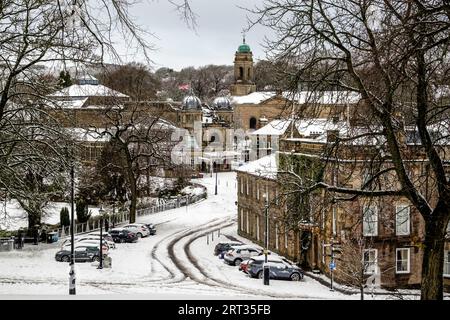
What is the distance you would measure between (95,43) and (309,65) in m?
4.44

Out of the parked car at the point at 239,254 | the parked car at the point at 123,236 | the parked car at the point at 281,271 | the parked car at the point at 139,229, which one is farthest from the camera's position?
the parked car at the point at 139,229

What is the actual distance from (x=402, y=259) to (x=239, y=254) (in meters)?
9.14

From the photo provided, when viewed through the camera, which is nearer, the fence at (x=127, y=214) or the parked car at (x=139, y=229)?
the parked car at (x=139, y=229)

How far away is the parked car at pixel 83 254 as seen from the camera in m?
35.9

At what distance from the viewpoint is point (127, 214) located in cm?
5616

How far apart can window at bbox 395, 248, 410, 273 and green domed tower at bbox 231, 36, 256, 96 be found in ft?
293

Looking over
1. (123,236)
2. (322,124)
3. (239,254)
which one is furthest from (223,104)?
(322,124)

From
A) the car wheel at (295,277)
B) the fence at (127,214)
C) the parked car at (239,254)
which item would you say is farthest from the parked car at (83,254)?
the car wheel at (295,277)

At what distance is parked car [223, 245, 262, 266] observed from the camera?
37750 mm

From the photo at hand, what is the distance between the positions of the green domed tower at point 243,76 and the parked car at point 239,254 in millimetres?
85174

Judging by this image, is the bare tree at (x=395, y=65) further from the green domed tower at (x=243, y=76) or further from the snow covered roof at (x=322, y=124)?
the green domed tower at (x=243, y=76)

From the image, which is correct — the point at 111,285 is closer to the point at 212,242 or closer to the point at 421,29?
the point at 212,242

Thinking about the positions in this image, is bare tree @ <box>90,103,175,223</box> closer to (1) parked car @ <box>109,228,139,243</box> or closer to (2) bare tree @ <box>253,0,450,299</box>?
(1) parked car @ <box>109,228,139,243</box>
